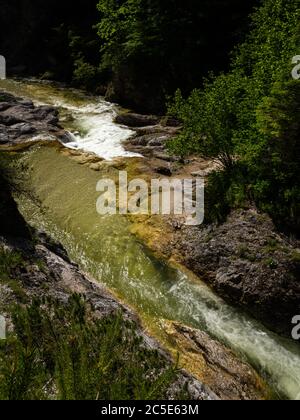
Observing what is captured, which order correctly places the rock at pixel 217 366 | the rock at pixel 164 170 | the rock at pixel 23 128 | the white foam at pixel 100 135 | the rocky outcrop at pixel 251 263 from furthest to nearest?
1. the rock at pixel 23 128
2. the white foam at pixel 100 135
3. the rock at pixel 164 170
4. the rocky outcrop at pixel 251 263
5. the rock at pixel 217 366

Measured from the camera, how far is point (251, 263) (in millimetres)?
13961

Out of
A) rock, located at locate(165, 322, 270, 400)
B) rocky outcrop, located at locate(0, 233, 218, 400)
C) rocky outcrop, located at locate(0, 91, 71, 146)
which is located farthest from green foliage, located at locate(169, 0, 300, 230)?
rocky outcrop, located at locate(0, 91, 71, 146)

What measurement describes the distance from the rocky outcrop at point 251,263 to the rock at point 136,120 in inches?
583

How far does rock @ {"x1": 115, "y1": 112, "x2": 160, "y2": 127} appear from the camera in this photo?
28984 mm

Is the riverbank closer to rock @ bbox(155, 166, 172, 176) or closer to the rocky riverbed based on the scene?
the rocky riverbed

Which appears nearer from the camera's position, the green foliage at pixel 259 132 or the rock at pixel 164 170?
the green foliage at pixel 259 132

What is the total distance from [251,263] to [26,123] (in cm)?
1977

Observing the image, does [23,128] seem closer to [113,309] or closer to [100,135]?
[100,135]

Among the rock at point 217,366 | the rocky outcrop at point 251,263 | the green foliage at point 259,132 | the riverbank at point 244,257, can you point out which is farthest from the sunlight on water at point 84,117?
the rock at point 217,366

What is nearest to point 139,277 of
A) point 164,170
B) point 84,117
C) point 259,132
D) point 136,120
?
point 259,132

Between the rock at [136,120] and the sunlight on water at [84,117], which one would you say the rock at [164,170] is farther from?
the rock at [136,120]

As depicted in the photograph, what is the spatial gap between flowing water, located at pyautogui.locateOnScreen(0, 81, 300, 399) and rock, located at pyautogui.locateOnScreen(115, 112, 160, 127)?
4.71 meters

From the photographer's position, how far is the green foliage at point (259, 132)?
Result: 543 inches
